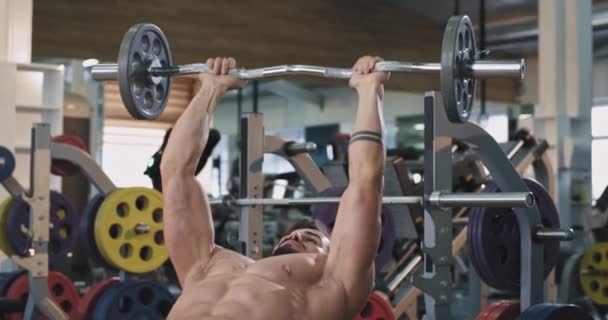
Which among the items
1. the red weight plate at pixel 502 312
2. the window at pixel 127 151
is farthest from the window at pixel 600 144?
the red weight plate at pixel 502 312

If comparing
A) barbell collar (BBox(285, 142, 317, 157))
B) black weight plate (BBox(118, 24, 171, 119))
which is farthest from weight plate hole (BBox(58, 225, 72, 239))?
black weight plate (BBox(118, 24, 171, 119))

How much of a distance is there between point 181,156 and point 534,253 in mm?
1217

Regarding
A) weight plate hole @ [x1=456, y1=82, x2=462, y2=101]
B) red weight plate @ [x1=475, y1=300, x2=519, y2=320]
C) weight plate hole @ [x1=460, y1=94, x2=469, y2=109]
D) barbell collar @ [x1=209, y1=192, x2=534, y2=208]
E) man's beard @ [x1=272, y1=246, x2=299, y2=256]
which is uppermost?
weight plate hole @ [x1=456, y1=82, x2=462, y2=101]

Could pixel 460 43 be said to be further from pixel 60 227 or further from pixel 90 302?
pixel 60 227

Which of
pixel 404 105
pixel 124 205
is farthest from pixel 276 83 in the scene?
pixel 124 205

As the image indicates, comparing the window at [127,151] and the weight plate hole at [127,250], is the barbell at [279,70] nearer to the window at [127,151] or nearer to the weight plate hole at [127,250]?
the weight plate hole at [127,250]

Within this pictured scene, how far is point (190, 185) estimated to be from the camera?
2.55 m

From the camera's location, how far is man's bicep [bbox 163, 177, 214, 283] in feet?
8.19

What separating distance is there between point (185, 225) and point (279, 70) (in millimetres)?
476

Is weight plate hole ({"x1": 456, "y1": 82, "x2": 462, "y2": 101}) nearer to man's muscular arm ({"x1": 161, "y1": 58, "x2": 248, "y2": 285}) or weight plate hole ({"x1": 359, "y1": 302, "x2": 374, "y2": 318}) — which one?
man's muscular arm ({"x1": 161, "y1": 58, "x2": 248, "y2": 285})

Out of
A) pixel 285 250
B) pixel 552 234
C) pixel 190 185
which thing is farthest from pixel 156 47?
pixel 552 234

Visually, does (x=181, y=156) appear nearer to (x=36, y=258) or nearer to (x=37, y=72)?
(x=36, y=258)

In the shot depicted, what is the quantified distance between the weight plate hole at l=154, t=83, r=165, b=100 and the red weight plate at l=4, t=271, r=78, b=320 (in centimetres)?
197

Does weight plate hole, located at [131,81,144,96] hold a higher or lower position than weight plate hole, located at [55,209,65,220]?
higher
